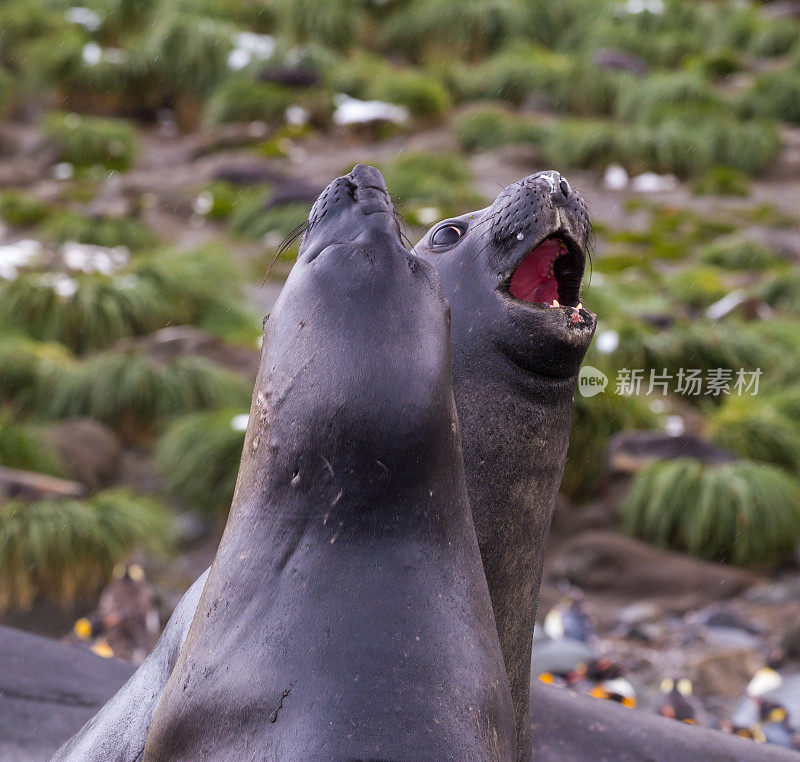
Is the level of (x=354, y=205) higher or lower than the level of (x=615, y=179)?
higher

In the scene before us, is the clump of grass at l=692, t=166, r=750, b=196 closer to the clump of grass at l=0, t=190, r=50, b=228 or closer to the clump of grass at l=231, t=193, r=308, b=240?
the clump of grass at l=231, t=193, r=308, b=240

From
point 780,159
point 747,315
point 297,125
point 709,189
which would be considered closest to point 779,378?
point 747,315

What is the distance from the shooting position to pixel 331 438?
52.5 inches

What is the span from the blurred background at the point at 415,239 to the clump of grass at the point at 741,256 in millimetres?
62

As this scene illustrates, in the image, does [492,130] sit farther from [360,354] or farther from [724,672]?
[360,354]

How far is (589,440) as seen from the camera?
6.77 metres

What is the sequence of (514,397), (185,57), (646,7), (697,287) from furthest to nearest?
1. (646,7)
2. (185,57)
3. (697,287)
4. (514,397)

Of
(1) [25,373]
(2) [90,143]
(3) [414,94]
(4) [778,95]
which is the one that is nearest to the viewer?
(1) [25,373]

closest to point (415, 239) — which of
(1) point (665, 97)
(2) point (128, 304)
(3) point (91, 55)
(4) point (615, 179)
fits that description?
(2) point (128, 304)

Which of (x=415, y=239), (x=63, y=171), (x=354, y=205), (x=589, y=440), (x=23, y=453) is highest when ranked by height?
(x=354, y=205)

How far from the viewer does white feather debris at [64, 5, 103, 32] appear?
15.3m

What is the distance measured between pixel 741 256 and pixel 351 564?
399 inches

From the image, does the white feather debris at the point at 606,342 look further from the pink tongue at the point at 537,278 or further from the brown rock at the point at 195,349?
the pink tongue at the point at 537,278

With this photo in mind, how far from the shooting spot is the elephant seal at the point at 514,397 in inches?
68.6
